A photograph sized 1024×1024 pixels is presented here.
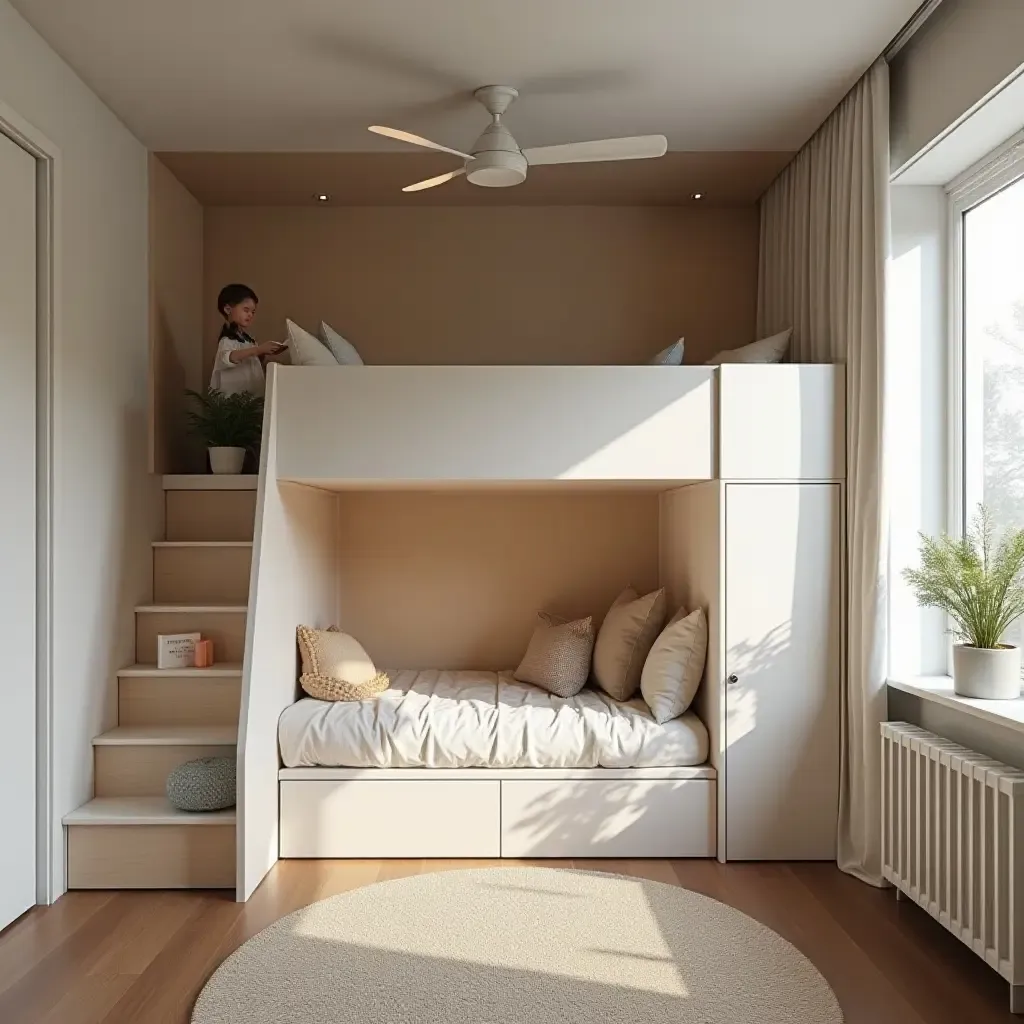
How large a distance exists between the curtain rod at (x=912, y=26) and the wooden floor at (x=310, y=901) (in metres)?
2.73

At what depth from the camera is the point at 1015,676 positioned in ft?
9.70

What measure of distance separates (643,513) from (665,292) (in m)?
1.08

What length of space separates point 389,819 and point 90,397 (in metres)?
1.85

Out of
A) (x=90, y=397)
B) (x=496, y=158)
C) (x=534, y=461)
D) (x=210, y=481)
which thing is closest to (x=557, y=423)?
(x=534, y=461)

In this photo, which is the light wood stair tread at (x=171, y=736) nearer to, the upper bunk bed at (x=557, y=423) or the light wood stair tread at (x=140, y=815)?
the light wood stair tread at (x=140, y=815)

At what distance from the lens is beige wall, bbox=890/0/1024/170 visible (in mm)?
2748

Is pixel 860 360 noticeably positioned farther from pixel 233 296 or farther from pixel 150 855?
pixel 150 855

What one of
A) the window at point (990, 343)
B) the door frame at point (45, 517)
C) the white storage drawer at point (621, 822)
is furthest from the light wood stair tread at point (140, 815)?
the window at point (990, 343)

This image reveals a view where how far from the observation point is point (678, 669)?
3.77 meters

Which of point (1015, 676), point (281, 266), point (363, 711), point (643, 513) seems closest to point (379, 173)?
point (281, 266)

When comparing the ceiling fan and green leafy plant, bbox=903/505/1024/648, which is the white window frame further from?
the ceiling fan

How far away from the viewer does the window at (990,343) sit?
3189 mm

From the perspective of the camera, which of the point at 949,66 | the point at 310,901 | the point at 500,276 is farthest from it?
the point at 500,276

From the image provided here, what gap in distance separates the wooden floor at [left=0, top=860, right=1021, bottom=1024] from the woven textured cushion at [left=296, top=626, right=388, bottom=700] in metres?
0.62
